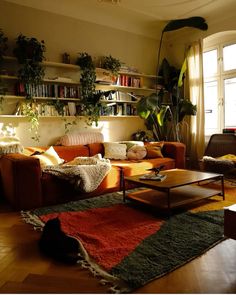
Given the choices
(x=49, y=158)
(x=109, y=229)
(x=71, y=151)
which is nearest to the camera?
(x=109, y=229)

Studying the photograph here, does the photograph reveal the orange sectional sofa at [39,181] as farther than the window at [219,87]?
No

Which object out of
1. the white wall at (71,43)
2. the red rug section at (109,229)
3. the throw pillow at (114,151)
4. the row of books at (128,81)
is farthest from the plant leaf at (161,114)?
the red rug section at (109,229)

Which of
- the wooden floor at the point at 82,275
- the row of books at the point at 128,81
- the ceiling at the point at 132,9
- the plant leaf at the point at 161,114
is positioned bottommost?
the wooden floor at the point at 82,275

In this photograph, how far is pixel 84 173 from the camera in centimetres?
310

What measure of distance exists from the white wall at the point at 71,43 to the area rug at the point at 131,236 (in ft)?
5.20

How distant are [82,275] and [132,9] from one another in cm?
426

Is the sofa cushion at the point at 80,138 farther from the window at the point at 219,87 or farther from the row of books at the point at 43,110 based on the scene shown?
the window at the point at 219,87

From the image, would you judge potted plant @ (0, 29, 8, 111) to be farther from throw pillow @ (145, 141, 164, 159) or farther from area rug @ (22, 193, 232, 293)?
throw pillow @ (145, 141, 164, 159)

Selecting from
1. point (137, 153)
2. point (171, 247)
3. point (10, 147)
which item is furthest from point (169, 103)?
point (171, 247)

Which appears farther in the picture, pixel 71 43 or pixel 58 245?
pixel 71 43

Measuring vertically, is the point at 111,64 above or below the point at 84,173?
above

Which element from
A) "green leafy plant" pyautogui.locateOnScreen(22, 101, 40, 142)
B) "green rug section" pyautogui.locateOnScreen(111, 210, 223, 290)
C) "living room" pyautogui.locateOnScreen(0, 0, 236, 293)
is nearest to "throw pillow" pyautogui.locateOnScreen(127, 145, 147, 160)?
"living room" pyautogui.locateOnScreen(0, 0, 236, 293)

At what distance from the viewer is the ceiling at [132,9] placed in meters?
4.16

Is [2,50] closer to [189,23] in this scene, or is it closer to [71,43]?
[71,43]
